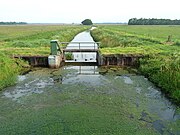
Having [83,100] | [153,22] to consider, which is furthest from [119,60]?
[153,22]

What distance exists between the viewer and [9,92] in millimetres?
12648

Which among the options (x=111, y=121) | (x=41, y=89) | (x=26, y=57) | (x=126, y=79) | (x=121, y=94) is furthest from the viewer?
(x=26, y=57)

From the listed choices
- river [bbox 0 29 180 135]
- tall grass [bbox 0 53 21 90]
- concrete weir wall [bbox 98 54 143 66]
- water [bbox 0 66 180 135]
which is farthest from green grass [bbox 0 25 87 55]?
concrete weir wall [bbox 98 54 143 66]

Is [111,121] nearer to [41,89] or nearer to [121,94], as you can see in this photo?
[121,94]

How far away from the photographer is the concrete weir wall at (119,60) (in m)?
19.0

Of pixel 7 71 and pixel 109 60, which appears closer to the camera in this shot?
pixel 7 71

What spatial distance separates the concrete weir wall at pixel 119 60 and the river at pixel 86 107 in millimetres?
3095

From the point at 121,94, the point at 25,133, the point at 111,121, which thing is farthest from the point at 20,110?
the point at 121,94

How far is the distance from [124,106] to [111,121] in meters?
1.80

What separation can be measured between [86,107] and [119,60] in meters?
9.45

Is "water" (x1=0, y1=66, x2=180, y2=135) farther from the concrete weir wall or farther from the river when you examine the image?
the concrete weir wall

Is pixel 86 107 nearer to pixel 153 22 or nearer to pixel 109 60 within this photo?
pixel 109 60

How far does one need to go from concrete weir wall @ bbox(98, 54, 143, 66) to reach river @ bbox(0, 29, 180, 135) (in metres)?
3.09

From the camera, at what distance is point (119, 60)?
19.3 m
